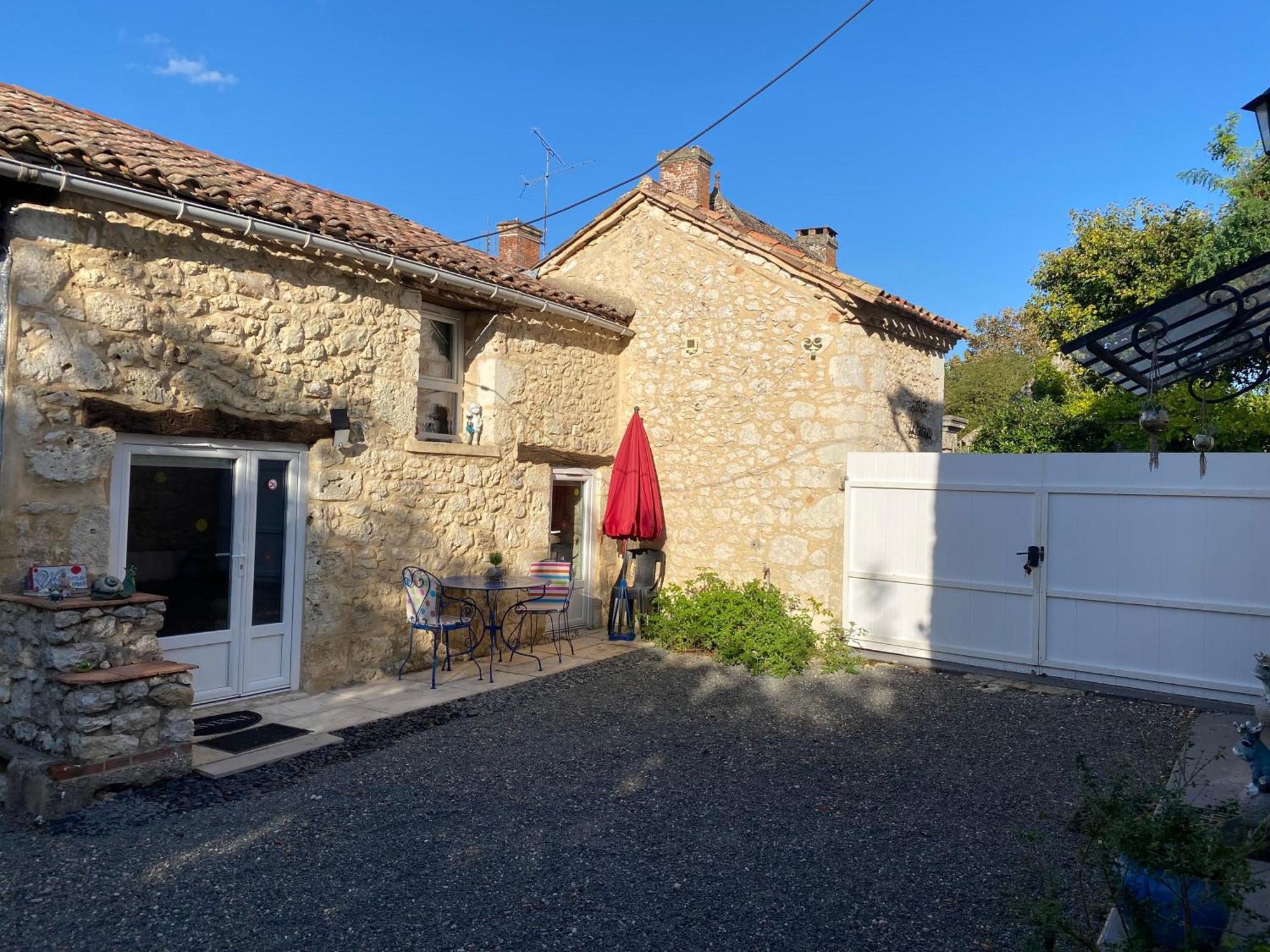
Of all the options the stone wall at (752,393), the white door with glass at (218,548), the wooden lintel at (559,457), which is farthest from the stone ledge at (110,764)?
the stone wall at (752,393)

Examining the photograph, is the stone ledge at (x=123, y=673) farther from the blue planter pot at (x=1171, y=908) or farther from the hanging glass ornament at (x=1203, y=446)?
the hanging glass ornament at (x=1203, y=446)

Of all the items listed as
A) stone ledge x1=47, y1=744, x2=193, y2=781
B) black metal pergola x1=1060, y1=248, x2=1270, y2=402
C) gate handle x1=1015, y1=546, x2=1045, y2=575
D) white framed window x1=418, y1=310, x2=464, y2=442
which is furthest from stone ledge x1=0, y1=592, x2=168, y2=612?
gate handle x1=1015, y1=546, x2=1045, y2=575

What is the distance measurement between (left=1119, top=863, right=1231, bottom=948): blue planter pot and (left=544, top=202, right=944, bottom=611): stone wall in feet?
19.6

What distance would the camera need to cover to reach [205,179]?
230 inches

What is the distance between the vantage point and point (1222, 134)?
10.9 meters

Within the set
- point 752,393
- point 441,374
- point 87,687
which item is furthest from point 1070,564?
point 87,687

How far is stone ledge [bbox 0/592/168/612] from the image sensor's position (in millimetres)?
4473

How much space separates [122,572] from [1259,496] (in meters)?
8.06

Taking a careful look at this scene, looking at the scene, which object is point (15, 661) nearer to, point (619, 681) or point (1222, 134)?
point (619, 681)

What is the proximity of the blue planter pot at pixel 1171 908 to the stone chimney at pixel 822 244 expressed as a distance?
10.4 metres

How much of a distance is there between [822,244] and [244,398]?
8707 millimetres

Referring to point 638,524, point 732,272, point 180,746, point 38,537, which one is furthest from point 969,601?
point 38,537

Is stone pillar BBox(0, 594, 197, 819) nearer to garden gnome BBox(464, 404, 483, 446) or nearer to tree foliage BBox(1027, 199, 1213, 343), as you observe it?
garden gnome BBox(464, 404, 483, 446)

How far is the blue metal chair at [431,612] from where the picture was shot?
6961mm
